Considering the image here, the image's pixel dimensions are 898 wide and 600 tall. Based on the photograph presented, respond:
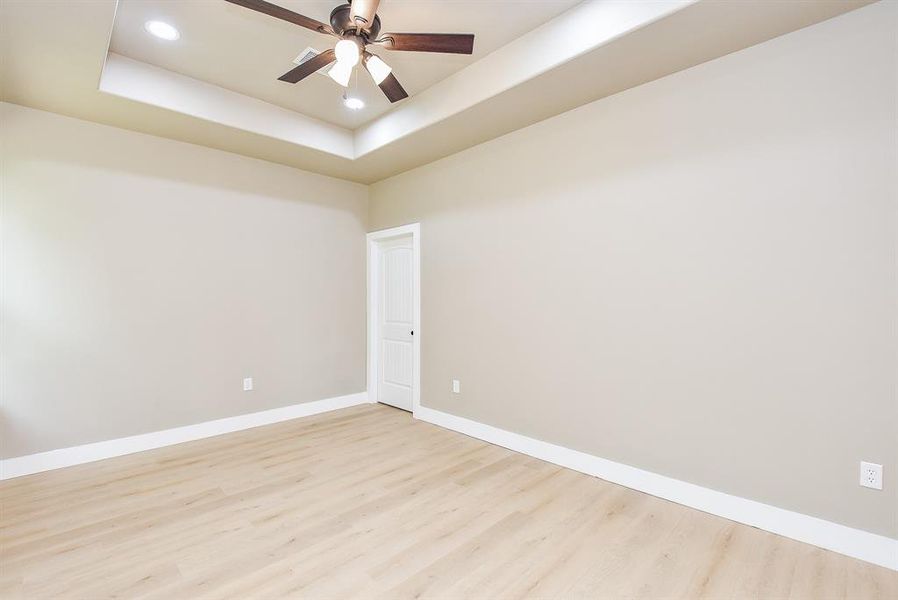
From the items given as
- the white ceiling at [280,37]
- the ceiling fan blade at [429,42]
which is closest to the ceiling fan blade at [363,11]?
the ceiling fan blade at [429,42]

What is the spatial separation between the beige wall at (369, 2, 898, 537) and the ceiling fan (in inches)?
41.5

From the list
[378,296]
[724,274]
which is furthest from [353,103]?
[724,274]

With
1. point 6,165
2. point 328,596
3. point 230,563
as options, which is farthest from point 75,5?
point 328,596

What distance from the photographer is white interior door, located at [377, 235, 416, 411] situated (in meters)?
4.68

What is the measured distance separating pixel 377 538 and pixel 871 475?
2.52 meters

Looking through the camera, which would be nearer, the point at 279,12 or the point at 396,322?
the point at 279,12

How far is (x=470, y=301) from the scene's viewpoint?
12.9 feet

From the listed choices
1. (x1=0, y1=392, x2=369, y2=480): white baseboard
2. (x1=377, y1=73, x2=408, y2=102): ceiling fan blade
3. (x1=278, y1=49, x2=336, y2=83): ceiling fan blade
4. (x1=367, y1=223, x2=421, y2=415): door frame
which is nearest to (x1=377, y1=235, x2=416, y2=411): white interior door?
(x1=367, y1=223, x2=421, y2=415): door frame

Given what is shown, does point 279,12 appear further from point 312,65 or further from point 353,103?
point 353,103

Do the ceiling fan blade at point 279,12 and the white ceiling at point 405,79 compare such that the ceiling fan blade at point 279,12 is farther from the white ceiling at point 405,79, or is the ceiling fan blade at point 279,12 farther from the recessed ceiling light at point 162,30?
the recessed ceiling light at point 162,30

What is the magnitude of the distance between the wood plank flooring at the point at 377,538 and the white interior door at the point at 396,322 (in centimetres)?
151

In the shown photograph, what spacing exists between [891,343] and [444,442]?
2990mm

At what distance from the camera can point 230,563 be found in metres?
1.98

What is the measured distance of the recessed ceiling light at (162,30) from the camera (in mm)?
2539
